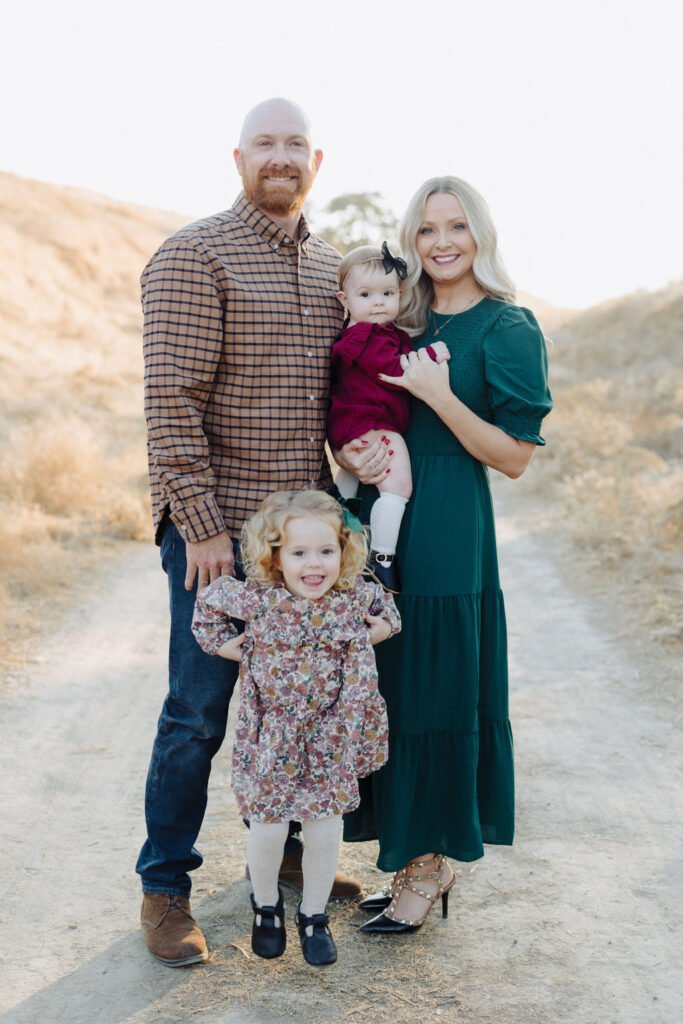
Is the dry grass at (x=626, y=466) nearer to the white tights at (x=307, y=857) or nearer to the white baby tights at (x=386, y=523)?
the white baby tights at (x=386, y=523)

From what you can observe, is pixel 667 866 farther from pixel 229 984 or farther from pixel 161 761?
pixel 161 761

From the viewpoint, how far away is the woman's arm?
2703 millimetres

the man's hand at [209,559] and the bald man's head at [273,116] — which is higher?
the bald man's head at [273,116]

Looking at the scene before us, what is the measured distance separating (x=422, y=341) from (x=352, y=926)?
6.02 ft

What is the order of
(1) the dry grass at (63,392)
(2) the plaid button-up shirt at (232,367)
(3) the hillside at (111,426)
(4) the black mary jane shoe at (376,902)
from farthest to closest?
(3) the hillside at (111,426), (1) the dry grass at (63,392), (4) the black mary jane shoe at (376,902), (2) the plaid button-up shirt at (232,367)

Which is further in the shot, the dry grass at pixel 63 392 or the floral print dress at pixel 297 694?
the dry grass at pixel 63 392

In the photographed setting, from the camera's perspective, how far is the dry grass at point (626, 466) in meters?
6.85

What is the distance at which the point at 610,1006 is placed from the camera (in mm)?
2535

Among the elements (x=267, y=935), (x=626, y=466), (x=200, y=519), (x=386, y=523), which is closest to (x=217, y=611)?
(x=200, y=519)

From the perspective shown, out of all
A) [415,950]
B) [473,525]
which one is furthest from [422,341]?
[415,950]

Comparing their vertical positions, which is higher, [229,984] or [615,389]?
[615,389]

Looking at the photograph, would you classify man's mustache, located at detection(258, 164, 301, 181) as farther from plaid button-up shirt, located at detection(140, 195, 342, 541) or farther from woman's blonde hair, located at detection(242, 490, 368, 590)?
woman's blonde hair, located at detection(242, 490, 368, 590)

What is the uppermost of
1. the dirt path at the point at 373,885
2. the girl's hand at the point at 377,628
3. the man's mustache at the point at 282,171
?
the man's mustache at the point at 282,171

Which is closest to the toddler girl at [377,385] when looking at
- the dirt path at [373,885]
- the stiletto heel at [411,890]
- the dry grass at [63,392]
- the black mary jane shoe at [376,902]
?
the stiletto heel at [411,890]
